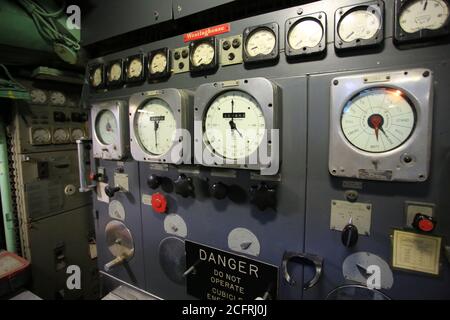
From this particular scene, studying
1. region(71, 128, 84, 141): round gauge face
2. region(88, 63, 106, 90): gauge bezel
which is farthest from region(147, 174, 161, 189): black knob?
region(71, 128, 84, 141): round gauge face

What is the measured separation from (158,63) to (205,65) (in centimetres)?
30

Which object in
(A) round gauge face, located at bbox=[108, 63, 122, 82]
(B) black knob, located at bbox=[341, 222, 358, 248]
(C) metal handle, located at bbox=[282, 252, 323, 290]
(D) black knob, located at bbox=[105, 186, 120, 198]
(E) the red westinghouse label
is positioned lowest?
(C) metal handle, located at bbox=[282, 252, 323, 290]

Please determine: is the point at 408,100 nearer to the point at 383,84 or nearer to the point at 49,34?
the point at 383,84

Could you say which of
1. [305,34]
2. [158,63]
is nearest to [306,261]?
[305,34]

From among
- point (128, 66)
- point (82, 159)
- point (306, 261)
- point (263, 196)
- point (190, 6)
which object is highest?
point (190, 6)

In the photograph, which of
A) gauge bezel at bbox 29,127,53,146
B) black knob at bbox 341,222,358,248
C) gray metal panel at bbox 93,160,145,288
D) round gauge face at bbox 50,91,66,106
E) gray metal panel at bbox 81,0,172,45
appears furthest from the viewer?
round gauge face at bbox 50,91,66,106

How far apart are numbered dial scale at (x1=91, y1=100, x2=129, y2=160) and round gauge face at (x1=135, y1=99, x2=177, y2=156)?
14 cm

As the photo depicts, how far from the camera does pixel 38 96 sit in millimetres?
2053

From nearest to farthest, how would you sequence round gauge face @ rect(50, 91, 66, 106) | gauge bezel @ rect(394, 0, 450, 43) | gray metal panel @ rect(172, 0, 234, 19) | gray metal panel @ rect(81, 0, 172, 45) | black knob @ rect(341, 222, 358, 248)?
1. gauge bezel @ rect(394, 0, 450, 43)
2. black knob @ rect(341, 222, 358, 248)
3. gray metal panel @ rect(172, 0, 234, 19)
4. gray metal panel @ rect(81, 0, 172, 45)
5. round gauge face @ rect(50, 91, 66, 106)

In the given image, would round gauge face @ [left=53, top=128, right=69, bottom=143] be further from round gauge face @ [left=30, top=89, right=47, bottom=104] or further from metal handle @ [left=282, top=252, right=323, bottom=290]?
metal handle @ [left=282, top=252, right=323, bottom=290]

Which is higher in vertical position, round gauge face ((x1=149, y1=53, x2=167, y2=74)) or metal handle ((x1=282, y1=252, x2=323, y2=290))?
round gauge face ((x1=149, y1=53, x2=167, y2=74))

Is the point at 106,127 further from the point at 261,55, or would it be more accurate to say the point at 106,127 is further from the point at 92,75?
the point at 261,55

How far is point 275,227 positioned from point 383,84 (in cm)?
65

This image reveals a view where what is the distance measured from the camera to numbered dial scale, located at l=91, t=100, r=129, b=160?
1.25 meters
